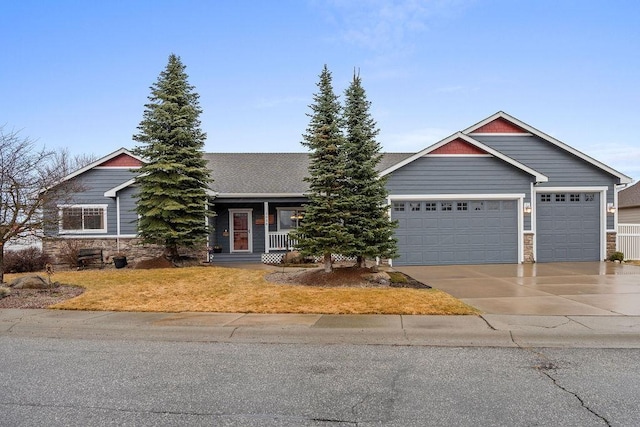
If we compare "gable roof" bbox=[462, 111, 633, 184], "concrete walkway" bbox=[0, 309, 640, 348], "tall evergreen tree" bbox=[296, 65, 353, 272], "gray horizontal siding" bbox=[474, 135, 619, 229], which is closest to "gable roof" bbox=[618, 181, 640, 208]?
"gable roof" bbox=[462, 111, 633, 184]

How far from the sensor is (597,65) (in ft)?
55.7

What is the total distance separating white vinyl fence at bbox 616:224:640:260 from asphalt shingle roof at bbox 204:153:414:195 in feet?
35.7

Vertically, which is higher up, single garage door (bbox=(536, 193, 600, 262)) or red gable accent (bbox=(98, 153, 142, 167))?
red gable accent (bbox=(98, 153, 142, 167))

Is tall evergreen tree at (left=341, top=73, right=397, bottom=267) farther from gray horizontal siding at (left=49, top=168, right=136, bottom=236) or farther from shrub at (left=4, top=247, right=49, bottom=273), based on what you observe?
shrub at (left=4, top=247, right=49, bottom=273)

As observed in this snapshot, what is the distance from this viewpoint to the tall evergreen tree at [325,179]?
11.4m

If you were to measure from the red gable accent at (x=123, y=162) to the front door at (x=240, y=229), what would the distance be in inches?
201

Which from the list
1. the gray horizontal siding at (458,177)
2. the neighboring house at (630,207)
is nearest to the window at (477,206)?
the gray horizontal siding at (458,177)

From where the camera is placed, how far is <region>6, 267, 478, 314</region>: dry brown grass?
26.6 feet

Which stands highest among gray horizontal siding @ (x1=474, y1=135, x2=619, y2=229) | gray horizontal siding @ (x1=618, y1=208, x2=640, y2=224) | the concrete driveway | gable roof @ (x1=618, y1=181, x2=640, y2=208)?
gray horizontal siding @ (x1=474, y1=135, x2=619, y2=229)

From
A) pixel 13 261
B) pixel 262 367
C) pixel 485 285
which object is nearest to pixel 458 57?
pixel 485 285

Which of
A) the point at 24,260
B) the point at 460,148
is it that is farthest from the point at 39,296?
the point at 460,148

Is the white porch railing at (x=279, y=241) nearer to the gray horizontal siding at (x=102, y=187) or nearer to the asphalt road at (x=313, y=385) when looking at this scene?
the gray horizontal siding at (x=102, y=187)

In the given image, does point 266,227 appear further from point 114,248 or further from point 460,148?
point 460,148

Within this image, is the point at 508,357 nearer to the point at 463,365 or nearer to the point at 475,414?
the point at 463,365
